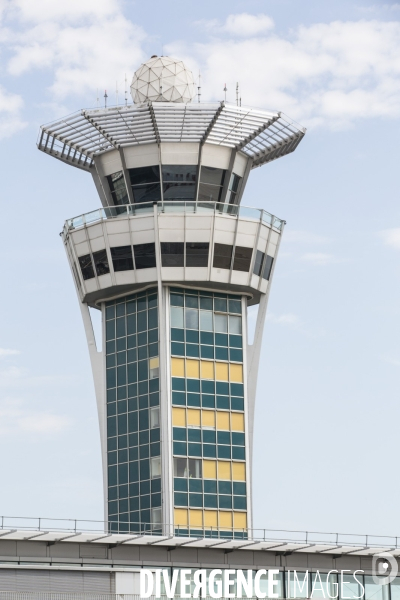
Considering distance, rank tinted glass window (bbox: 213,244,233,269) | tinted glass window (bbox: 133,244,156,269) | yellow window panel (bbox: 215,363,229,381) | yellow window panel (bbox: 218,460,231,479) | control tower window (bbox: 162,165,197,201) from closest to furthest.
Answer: yellow window panel (bbox: 218,460,231,479) < tinted glass window (bbox: 133,244,156,269) < tinted glass window (bbox: 213,244,233,269) < yellow window panel (bbox: 215,363,229,381) < control tower window (bbox: 162,165,197,201)

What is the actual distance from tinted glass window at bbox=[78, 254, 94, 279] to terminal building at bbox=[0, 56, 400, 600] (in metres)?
0.18

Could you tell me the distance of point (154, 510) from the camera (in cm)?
9162

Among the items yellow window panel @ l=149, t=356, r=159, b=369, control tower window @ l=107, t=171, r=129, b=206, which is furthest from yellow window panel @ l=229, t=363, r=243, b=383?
control tower window @ l=107, t=171, r=129, b=206

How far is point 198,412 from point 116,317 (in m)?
9.85

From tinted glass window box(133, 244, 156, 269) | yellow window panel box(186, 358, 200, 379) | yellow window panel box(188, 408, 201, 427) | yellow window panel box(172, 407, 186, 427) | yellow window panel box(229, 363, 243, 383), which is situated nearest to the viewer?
yellow window panel box(172, 407, 186, 427)

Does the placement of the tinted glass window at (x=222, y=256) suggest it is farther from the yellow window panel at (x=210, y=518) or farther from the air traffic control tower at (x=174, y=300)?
the yellow window panel at (x=210, y=518)

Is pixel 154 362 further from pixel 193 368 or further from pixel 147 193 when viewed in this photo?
pixel 147 193

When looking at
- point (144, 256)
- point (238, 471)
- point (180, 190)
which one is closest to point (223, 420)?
point (238, 471)

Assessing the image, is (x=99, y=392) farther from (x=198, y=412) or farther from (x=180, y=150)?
(x=180, y=150)

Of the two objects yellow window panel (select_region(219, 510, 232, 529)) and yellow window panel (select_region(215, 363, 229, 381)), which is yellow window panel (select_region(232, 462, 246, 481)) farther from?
yellow window panel (select_region(215, 363, 229, 381))

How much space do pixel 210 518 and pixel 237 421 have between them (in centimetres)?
757

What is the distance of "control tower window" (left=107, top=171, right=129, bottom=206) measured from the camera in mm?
99500

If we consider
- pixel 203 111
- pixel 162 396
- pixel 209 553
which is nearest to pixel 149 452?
pixel 162 396

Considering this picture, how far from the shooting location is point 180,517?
91062mm
